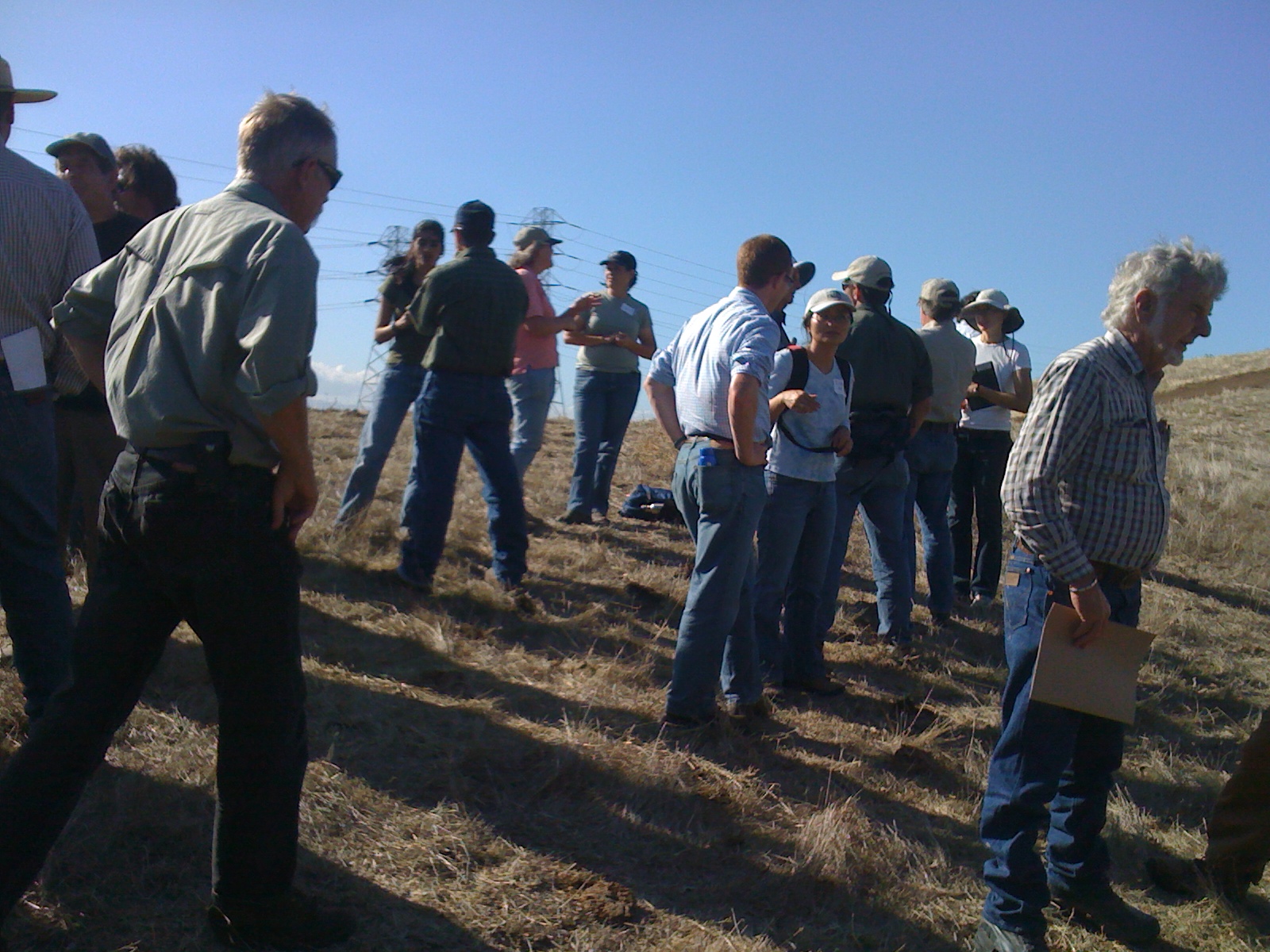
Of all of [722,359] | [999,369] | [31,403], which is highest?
[999,369]

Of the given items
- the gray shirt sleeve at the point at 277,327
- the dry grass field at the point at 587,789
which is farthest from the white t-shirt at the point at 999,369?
the gray shirt sleeve at the point at 277,327

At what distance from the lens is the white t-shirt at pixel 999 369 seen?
7.00 metres

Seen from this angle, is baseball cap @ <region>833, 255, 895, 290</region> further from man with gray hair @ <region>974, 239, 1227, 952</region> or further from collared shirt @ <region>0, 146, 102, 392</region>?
collared shirt @ <region>0, 146, 102, 392</region>

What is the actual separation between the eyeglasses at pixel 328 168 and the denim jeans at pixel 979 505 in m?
5.38

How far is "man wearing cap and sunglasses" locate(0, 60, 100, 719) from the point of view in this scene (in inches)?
127

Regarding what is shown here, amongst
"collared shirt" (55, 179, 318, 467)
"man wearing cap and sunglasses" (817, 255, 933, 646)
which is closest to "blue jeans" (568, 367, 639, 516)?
"man wearing cap and sunglasses" (817, 255, 933, 646)

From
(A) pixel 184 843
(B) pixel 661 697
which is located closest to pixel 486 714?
(B) pixel 661 697

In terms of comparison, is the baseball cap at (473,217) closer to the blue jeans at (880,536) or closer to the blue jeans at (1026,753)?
the blue jeans at (880,536)

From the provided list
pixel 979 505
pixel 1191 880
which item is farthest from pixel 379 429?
pixel 1191 880

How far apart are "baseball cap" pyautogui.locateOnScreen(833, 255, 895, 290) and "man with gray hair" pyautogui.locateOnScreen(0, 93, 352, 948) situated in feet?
11.9

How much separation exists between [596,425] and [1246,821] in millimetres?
5170

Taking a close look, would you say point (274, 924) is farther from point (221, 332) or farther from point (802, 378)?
point (802, 378)

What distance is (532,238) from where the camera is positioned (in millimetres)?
6711

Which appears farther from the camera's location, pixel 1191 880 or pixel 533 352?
pixel 533 352
